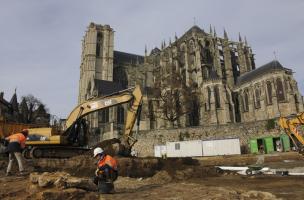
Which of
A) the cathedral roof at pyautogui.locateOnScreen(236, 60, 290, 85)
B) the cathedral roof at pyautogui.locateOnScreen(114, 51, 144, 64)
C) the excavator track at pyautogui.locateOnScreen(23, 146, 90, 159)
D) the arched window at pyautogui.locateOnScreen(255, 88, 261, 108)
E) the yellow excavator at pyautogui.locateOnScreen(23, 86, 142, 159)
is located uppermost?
the cathedral roof at pyautogui.locateOnScreen(114, 51, 144, 64)

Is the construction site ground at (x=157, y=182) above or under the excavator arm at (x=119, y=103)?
under

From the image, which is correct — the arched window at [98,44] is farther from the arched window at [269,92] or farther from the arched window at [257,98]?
the arched window at [269,92]

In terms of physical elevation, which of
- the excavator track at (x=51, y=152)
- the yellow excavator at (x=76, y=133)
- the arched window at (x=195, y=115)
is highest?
the arched window at (x=195, y=115)

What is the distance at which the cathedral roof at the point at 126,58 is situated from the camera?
72119 mm

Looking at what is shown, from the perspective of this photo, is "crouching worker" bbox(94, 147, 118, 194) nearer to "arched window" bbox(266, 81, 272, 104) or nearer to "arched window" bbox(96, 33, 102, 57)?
"arched window" bbox(266, 81, 272, 104)

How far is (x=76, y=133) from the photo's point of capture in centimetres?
1527

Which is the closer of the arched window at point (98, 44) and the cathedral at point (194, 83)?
the cathedral at point (194, 83)

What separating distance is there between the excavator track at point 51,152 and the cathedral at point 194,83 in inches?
915

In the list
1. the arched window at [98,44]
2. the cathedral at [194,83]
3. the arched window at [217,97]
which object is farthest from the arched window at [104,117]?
the arched window at [98,44]

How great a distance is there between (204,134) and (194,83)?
1718 centimetres

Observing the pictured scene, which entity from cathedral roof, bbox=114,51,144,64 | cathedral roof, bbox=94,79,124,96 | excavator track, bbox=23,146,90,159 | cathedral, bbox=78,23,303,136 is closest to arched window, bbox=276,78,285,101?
cathedral, bbox=78,23,303,136

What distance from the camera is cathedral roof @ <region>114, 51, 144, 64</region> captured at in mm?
72119

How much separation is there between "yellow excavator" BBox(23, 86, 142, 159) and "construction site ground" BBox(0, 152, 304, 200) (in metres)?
1.15

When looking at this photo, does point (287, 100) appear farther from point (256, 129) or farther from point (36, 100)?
point (36, 100)
